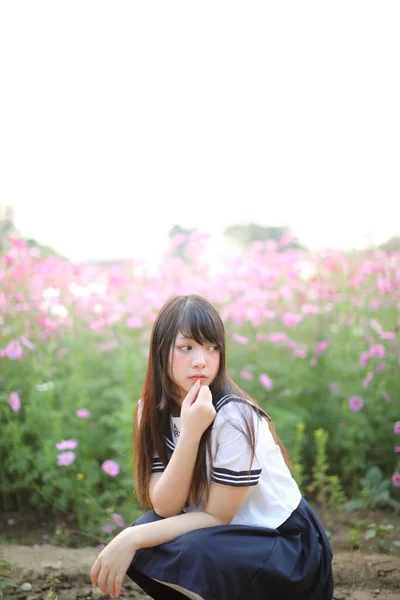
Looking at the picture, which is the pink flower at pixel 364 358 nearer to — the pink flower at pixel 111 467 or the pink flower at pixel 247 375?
the pink flower at pixel 247 375

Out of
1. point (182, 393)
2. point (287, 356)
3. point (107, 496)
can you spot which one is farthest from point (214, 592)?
point (287, 356)

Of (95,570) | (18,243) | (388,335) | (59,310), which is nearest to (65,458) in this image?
(59,310)

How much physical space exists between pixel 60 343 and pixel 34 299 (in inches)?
11.7

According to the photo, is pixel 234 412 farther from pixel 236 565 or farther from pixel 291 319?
pixel 291 319

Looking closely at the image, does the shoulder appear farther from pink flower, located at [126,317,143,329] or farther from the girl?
pink flower, located at [126,317,143,329]

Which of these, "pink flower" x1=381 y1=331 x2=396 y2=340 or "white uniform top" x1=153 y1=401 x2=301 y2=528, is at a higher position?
"pink flower" x1=381 y1=331 x2=396 y2=340

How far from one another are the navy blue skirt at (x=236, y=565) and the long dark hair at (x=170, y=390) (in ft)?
0.44

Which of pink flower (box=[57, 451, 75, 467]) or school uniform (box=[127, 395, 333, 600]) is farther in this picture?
pink flower (box=[57, 451, 75, 467])

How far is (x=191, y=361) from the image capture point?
1.47m

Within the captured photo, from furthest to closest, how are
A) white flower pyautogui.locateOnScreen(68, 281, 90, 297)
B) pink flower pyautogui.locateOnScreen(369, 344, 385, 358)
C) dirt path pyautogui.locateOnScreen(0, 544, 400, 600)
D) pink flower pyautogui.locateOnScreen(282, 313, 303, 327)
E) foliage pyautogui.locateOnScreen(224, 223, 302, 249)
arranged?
1. foliage pyautogui.locateOnScreen(224, 223, 302, 249)
2. white flower pyautogui.locateOnScreen(68, 281, 90, 297)
3. pink flower pyautogui.locateOnScreen(282, 313, 303, 327)
4. pink flower pyautogui.locateOnScreen(369, 344, 385, 358)
5. dirt path pyautogui.locateOnScreen(0, 544, 400, 600)

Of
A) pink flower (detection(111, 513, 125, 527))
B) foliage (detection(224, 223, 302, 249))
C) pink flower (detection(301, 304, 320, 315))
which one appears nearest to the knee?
pink flower (detection(111, 513, 125, 527))

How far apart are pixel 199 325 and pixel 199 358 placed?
80 millimetres

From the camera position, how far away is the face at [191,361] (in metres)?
1.47

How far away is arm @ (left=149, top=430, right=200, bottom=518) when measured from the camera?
1374 mm
